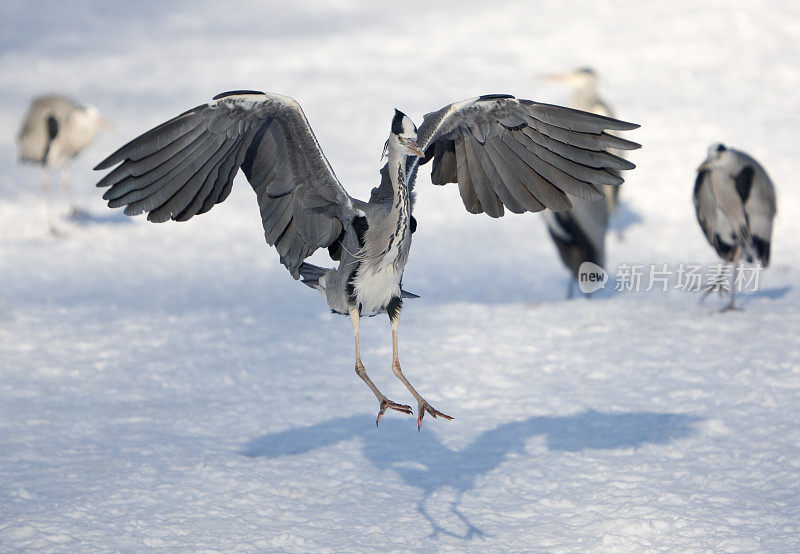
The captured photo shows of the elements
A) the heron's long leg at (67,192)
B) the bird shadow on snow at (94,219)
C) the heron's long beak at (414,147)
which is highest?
the heron's long beak at (414,147)

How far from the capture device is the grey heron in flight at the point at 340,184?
13.3 ft

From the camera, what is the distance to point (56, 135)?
35.4 ft

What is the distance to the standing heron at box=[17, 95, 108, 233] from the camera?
10750 mm

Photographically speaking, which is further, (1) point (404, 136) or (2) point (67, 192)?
(2) point (67, 192)

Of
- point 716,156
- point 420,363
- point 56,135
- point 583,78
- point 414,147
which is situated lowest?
point 420,363

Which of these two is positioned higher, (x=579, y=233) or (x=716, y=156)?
(x=716, y=156)

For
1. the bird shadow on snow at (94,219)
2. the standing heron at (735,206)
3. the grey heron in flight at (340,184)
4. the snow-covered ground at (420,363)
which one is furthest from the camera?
the bird shadow on snow at (94,219)

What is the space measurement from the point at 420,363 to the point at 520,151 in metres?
2.52

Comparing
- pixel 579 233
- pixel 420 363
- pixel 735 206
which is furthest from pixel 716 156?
pixel 420 363

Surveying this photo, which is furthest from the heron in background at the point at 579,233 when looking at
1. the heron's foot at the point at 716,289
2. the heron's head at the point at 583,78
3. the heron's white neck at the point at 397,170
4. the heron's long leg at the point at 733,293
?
the heron's white neck at the point at 397,170

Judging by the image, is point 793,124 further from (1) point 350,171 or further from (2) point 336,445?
(2) point 336,445

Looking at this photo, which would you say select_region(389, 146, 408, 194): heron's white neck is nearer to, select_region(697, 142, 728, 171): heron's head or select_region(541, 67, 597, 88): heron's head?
select_region(697, 142, 728, 171): heron's head

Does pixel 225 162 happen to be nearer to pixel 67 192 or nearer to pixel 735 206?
pixel 735 206

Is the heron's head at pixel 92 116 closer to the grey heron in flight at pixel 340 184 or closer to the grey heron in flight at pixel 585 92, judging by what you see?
the grey heron in flight at pixel 585 92
